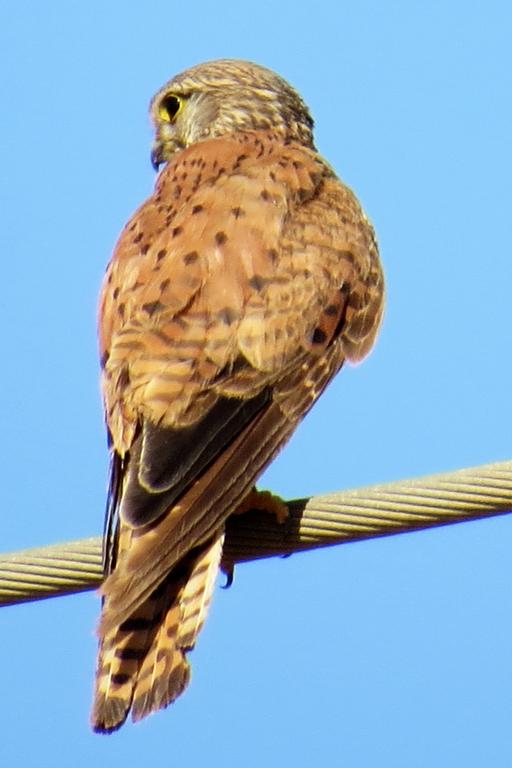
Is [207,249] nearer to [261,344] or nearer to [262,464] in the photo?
[261,344]

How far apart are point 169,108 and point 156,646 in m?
3.24

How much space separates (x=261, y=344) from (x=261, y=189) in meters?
0.88

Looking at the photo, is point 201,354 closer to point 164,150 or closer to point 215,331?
point 215,331

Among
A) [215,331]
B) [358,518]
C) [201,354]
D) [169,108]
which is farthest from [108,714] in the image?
[169,108]

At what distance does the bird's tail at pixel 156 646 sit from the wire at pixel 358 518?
0.18m

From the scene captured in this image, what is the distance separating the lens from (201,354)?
4.78m

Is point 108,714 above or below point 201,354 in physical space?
below

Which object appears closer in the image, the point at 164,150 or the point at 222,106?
the point at 222,106

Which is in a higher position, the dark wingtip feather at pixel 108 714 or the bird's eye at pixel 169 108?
the bird's eye at pixel 169 108

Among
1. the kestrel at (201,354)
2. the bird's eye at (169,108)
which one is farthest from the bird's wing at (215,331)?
the bird's eye at (169,108)

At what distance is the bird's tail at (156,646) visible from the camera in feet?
14.2

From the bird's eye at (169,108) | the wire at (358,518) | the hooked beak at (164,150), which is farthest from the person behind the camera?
the bird's eye at (169,108)

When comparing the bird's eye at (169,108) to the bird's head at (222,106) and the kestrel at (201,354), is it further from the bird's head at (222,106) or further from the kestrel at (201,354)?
the kestrel at (201,354)

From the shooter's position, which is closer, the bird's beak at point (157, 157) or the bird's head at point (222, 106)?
the bird's head at point (222, 106)
